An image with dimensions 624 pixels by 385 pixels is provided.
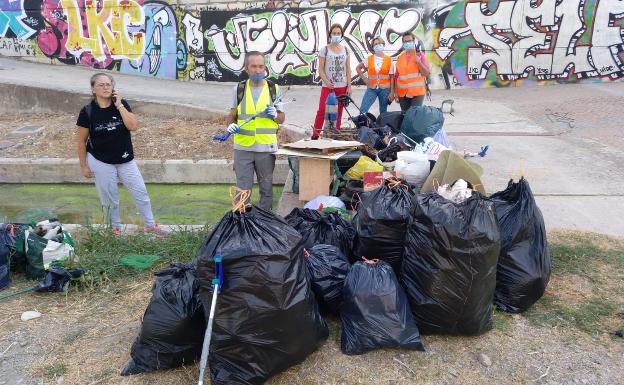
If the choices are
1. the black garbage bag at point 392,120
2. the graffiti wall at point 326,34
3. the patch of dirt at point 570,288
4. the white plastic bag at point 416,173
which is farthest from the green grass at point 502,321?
the graffiti wall at point 326,34

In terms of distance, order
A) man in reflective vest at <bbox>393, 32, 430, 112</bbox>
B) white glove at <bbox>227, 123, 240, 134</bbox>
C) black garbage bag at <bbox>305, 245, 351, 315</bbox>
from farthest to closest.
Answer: man in reflective vest at <bbox>393, 32, 430, 112</bbox> < white glove at <bbox>227, 123, 240, 134</bbox> < black garbage bag at <bbox>305, 245, 351, 315</bbox>

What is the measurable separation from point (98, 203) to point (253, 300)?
202 inches

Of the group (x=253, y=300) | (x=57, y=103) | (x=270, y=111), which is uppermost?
(x=270, y=111)

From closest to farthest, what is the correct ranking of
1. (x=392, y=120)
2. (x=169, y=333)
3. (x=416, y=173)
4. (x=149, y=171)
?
1. (x=169, y=333)
2. (x=416, y=173)
3. (x=392, y=120)
4. (x=149, y=171)

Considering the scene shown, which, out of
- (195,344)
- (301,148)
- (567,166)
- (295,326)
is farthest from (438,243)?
(567,166)

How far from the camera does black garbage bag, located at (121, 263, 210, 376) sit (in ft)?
9.46

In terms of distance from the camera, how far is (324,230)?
12.5 feet

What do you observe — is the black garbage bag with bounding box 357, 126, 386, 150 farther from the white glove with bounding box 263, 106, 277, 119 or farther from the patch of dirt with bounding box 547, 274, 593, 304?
the patch of dirt with bounding box 547, 274, 593, 304

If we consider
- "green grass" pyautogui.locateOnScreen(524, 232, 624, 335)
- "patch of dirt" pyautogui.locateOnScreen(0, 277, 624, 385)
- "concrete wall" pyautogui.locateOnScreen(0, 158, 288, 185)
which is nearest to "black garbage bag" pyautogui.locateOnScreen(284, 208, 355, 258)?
"patch of dirt" pyautogui.locateOnScreen(0, 277, 624, 385)

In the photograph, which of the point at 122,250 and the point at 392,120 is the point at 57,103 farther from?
the point at 122,250

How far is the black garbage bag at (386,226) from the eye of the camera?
3.40 m

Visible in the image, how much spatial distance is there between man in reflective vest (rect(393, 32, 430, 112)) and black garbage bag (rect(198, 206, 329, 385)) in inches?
191

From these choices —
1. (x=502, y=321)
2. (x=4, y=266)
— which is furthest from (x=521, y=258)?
(x=4, y=266)

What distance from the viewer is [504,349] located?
9.98ft
